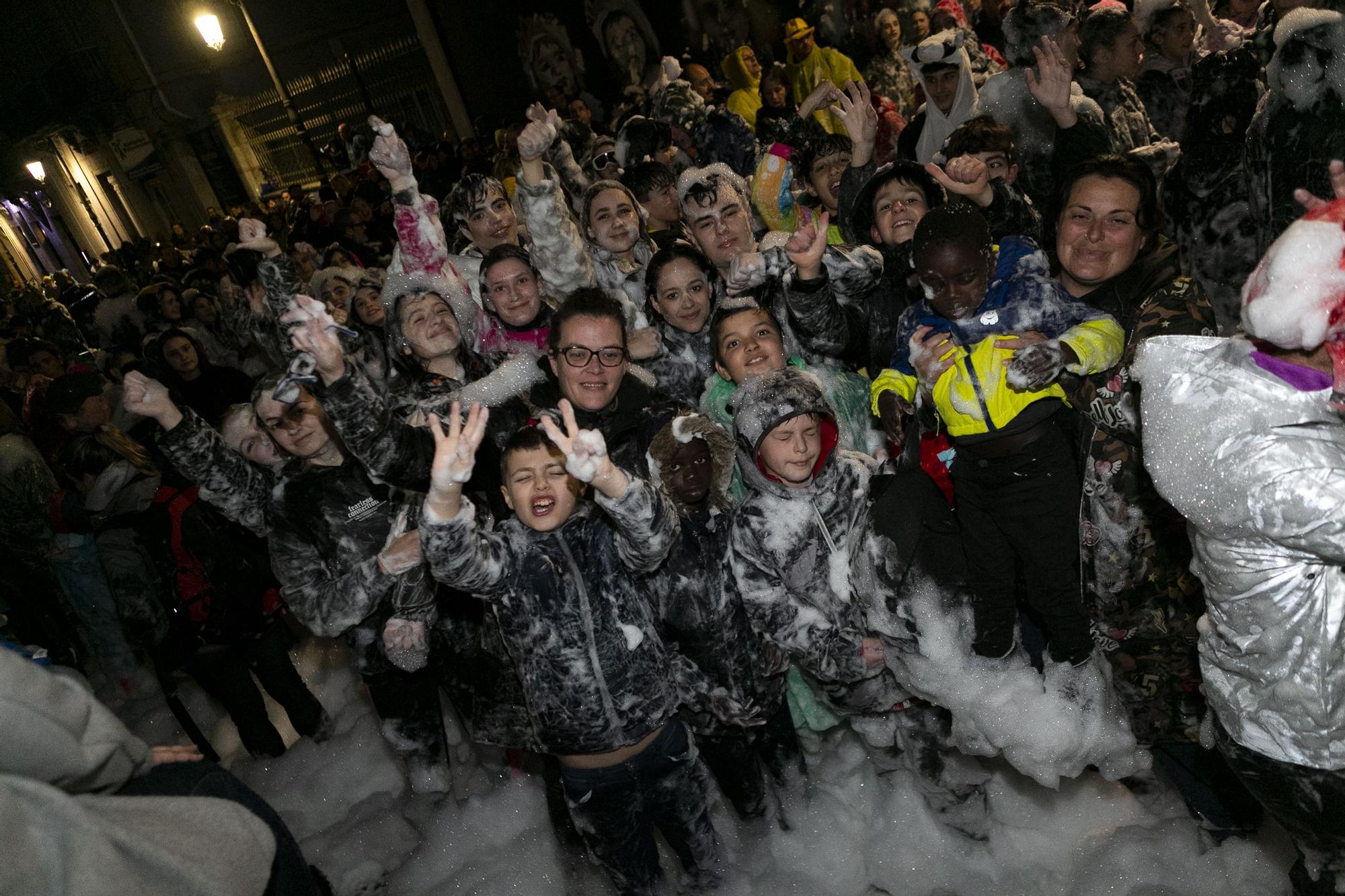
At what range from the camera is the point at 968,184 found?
2.82 m

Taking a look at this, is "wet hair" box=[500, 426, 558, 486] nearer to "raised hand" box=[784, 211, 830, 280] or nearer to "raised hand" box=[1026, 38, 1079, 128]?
"raised hand" box=[784, 211, 830, 280]

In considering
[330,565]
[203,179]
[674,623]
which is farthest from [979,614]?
[203,179]

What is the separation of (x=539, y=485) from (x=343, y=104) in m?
19.6

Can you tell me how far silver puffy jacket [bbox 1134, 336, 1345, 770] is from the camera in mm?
1450

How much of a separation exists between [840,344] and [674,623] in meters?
1.30

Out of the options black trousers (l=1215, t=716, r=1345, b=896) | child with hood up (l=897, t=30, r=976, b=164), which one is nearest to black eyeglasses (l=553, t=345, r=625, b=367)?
black trousers (l=1215, t=716, r=1345, b=896)

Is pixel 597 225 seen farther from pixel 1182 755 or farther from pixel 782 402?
pixel 1182 755

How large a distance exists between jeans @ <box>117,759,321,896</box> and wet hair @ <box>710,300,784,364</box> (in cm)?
197

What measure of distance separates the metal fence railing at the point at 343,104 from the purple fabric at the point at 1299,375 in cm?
1468

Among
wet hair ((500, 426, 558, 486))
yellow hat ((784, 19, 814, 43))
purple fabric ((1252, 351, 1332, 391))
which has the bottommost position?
purple fabric ((1252, 351, 1332, 391))

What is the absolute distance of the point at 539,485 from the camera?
2.28m

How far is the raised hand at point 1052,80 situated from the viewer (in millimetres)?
3178

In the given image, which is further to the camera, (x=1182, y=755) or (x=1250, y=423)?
(x=1182, y=755)

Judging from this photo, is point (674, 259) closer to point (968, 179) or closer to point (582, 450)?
point (968, 179)
